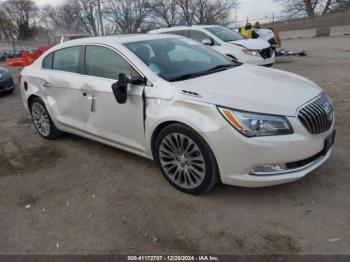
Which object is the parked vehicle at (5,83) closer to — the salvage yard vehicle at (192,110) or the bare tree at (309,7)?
the salvage yard vehicle at (192,110)

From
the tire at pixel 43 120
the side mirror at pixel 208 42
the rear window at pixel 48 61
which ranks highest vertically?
the side mirror at pixel 208 42

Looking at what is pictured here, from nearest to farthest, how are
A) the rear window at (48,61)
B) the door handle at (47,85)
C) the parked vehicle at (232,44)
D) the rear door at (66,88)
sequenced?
the rear door at (66,88) → the door handle at (47,85) → the rear window at (48,61) → the parked vehicle at (232,44)

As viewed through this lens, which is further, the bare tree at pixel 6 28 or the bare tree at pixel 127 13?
the bare tree at pixel 6 28

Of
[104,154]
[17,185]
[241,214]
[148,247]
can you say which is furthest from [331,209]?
[17,185]

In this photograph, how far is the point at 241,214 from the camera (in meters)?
3.12

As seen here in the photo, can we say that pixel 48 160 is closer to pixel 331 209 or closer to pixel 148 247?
pixel 148 247

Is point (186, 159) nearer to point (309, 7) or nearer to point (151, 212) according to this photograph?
point (151, 212)

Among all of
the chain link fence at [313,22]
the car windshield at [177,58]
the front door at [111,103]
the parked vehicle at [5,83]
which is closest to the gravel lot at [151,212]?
the front door at [111,103]

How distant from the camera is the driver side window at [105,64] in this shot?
3775 millimetres

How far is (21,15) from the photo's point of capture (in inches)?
2229

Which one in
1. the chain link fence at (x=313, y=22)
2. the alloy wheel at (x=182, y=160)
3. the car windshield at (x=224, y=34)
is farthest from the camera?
the chain link fence at (x=313, y=22)

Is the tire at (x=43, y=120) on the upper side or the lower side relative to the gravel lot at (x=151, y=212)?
upper

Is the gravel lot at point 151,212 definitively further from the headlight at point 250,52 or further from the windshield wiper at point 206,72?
the headlight at point 250,52

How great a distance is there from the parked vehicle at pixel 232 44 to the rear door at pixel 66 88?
5.48 metres
